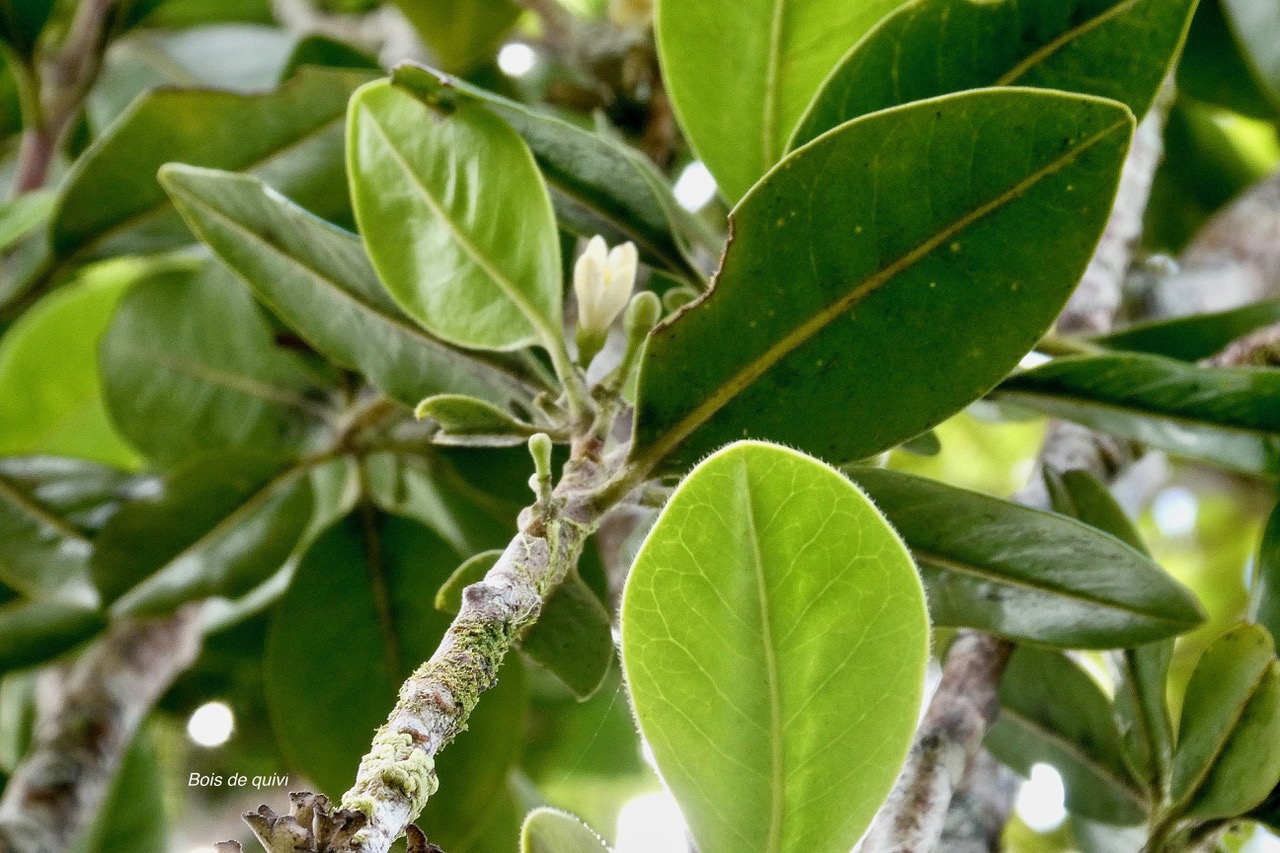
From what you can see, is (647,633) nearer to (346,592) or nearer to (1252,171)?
(346,592)

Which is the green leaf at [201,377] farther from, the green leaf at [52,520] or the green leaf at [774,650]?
the green leaf at [774,650]

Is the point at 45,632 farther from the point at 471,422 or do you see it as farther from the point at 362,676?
the point at 471,422

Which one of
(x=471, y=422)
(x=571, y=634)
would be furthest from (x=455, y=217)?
(x=571, y=634)

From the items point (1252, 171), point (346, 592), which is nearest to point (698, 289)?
point (346, 592)

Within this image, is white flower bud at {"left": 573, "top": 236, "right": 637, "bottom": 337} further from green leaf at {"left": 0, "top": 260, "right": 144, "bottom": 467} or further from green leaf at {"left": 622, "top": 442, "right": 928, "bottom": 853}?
green leaf at {"left": 0, "top": 260, "right": 144, "bottom": 467}

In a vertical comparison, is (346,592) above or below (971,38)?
below

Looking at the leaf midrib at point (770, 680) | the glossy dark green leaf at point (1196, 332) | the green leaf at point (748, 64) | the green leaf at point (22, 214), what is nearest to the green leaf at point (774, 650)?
the leaf midrib at point (770, 680)

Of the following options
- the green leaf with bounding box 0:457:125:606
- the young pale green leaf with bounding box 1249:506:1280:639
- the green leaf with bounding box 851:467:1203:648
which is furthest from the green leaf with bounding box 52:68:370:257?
the young pale green leaf with bounding box 1249:506:1280:639
